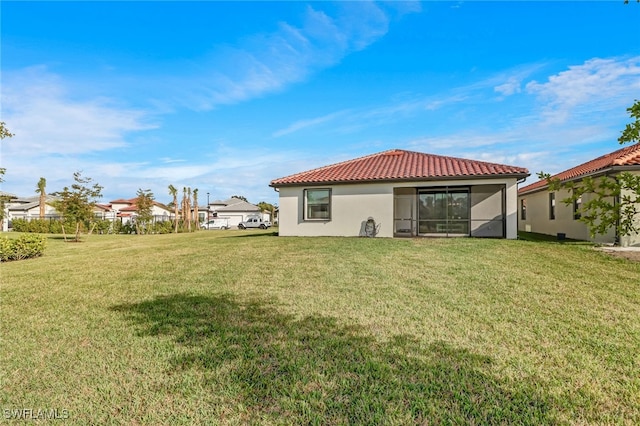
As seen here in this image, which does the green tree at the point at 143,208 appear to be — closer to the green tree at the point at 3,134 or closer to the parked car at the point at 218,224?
the parked car at the point at 218,224

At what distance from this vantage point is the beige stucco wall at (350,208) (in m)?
14.5

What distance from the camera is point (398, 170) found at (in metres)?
15.2

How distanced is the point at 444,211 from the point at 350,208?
4603mm

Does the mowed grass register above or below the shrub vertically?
below

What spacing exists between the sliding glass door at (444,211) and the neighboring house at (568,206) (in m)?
3.61

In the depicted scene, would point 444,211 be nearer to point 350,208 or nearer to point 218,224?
point 350,208

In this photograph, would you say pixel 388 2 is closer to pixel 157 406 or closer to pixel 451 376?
pixel 451 376

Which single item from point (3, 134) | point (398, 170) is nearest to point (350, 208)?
point (398, 170)

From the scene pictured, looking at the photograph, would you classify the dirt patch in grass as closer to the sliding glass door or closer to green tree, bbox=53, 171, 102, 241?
the sliding glass door

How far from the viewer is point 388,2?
9336mm

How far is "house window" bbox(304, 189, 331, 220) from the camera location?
15367 millimetres

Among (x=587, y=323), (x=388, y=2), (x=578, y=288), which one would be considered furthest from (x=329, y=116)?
(x=587, y=323)

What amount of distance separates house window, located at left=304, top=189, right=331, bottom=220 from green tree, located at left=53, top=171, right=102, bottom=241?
50.1 ft

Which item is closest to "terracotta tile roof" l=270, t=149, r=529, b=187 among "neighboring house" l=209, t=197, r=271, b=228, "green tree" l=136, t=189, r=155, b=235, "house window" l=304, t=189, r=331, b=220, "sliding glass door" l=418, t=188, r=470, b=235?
"house window" l=304, t=189, r=331, b=220
